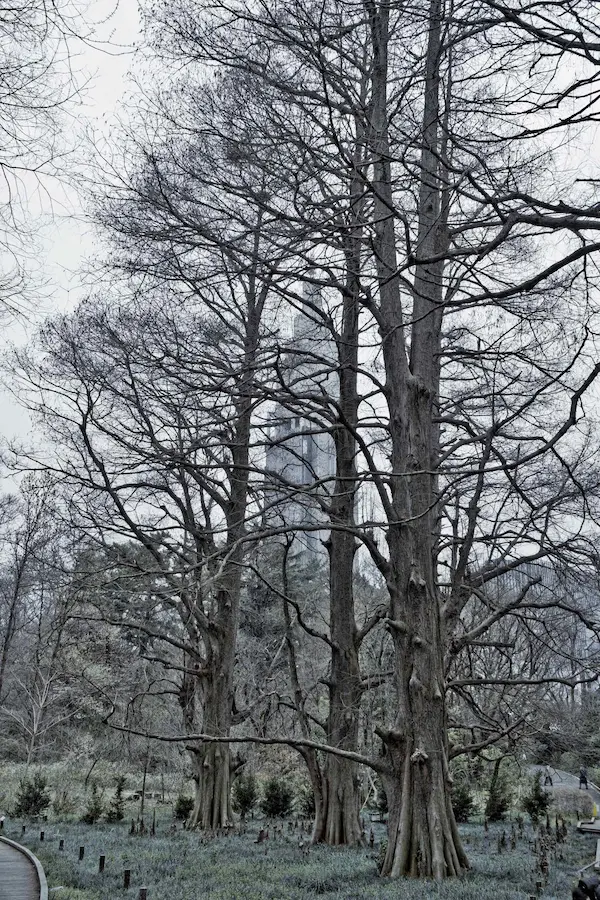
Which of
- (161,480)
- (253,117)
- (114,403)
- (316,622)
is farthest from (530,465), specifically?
(316,622)

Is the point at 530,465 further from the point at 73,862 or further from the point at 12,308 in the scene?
the point at 73,862

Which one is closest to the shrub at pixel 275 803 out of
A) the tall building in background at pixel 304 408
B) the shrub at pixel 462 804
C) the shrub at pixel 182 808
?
the shrub at pixel 182 808

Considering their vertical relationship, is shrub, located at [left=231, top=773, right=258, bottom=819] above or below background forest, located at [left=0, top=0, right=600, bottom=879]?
below

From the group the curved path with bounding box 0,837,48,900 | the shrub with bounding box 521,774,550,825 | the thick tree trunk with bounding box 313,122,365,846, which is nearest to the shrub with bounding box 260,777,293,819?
the shrub with bounding box 521,774,550,825

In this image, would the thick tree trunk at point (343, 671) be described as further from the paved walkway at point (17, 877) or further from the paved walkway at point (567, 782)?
the paved walkway at point (567, 782)

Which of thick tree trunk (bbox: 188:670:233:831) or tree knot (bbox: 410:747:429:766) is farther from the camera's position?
thick tree trunk (bbox: 188:670:233:831)

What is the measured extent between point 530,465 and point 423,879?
470cm

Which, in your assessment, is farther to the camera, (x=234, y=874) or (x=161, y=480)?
(x=161, y=480)

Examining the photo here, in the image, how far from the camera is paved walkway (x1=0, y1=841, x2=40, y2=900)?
26.7ft

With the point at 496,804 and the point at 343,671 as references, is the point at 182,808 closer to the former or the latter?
the point at 496,804

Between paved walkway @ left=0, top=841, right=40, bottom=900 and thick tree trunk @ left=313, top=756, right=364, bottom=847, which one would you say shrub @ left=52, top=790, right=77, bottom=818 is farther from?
thick tree trunk @ left=313, top=756, right=364, bottom=847

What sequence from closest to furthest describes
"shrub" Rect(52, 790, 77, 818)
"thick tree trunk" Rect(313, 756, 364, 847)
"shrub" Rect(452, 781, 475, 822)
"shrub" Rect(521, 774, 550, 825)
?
"thick tree trunk" Rect(313, 756, 364, 847) → "shrub" Rect(521, 774, 550, 825) → "shrub" Rect(452, 781, 475, 822) → "shrub" Rect(52, 790, 77, 818)

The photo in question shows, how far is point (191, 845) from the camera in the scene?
11.5m

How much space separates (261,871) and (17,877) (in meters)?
3.06
